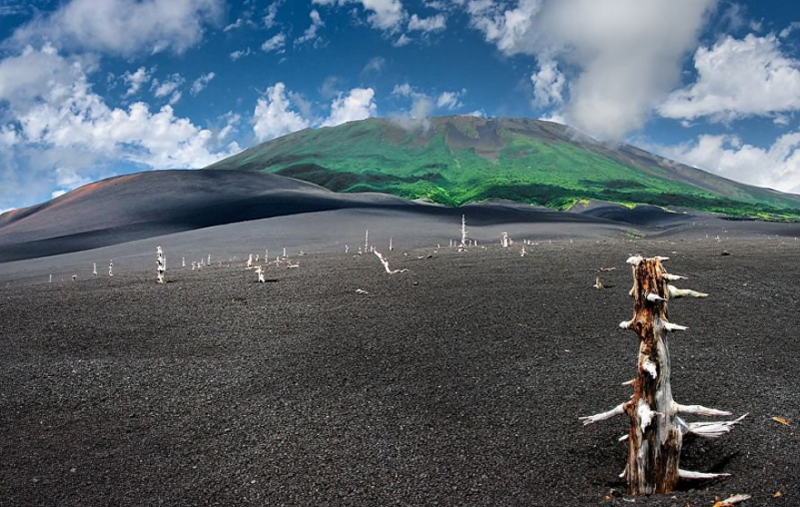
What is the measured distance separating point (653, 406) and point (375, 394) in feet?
16.3

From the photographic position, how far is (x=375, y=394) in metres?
10.9

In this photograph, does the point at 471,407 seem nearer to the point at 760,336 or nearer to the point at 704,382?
the point at 704,382

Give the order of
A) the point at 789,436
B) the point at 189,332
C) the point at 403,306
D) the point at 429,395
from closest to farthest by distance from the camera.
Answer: the point at 789,436 → the point at 429,395 → the point at 189,332 → the point at 403,306

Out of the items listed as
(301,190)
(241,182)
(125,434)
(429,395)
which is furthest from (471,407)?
(241,182)

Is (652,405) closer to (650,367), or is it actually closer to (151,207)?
(650,367)

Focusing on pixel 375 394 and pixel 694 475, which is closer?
pixel 694 475

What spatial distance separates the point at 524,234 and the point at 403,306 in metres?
39.3

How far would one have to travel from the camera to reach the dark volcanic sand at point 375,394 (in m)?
7.97

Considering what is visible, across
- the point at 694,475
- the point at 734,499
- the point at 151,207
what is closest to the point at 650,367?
the point at 694,475

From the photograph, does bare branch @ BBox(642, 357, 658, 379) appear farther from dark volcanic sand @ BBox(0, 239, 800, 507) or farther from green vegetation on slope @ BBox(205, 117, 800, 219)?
green vegetation on slope @ BBox(205, 117, 800, 219)

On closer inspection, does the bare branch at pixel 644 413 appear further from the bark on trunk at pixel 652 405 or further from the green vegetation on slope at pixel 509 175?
the green vegetation on slope at pixel 509 175

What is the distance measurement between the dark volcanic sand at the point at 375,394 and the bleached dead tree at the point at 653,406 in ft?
1.04

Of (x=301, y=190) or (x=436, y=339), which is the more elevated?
(x=301, y=190)

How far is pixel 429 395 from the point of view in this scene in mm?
10758
